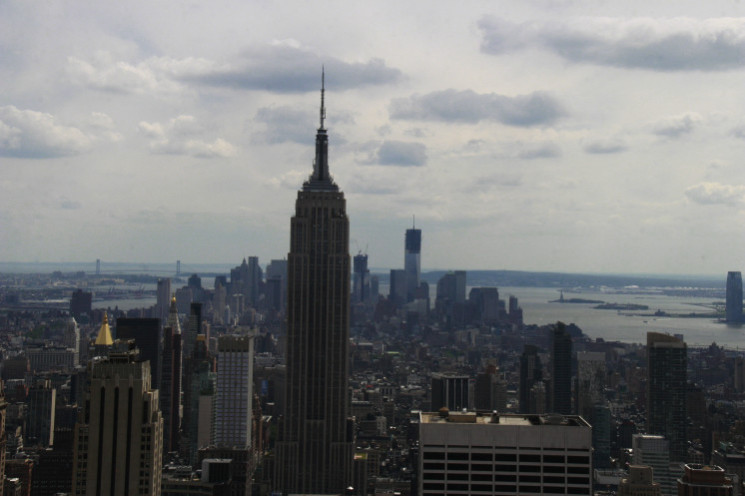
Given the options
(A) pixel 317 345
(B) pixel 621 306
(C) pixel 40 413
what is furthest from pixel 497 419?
(B) pixel 621 306

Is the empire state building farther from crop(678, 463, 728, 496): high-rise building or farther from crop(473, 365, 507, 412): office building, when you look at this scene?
crop(678, 463, 728, 496): high-rise building

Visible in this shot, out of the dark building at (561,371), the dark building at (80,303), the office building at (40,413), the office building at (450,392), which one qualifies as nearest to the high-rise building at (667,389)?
the dark building at (561,371)

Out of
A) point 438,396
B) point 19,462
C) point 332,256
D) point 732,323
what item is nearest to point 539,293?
point 732,323

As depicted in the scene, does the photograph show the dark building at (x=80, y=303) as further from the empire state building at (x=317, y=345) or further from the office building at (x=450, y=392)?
the empire state building at (x=317, y=345)

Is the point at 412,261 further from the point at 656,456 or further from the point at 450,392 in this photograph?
the point at 656,456

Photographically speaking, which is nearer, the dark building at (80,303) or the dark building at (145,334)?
the dark building at (145,334)

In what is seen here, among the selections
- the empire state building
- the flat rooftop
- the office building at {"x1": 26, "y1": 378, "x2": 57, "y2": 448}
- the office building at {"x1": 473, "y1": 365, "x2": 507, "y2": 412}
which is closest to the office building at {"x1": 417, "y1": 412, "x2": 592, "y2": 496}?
the flat rooftop
